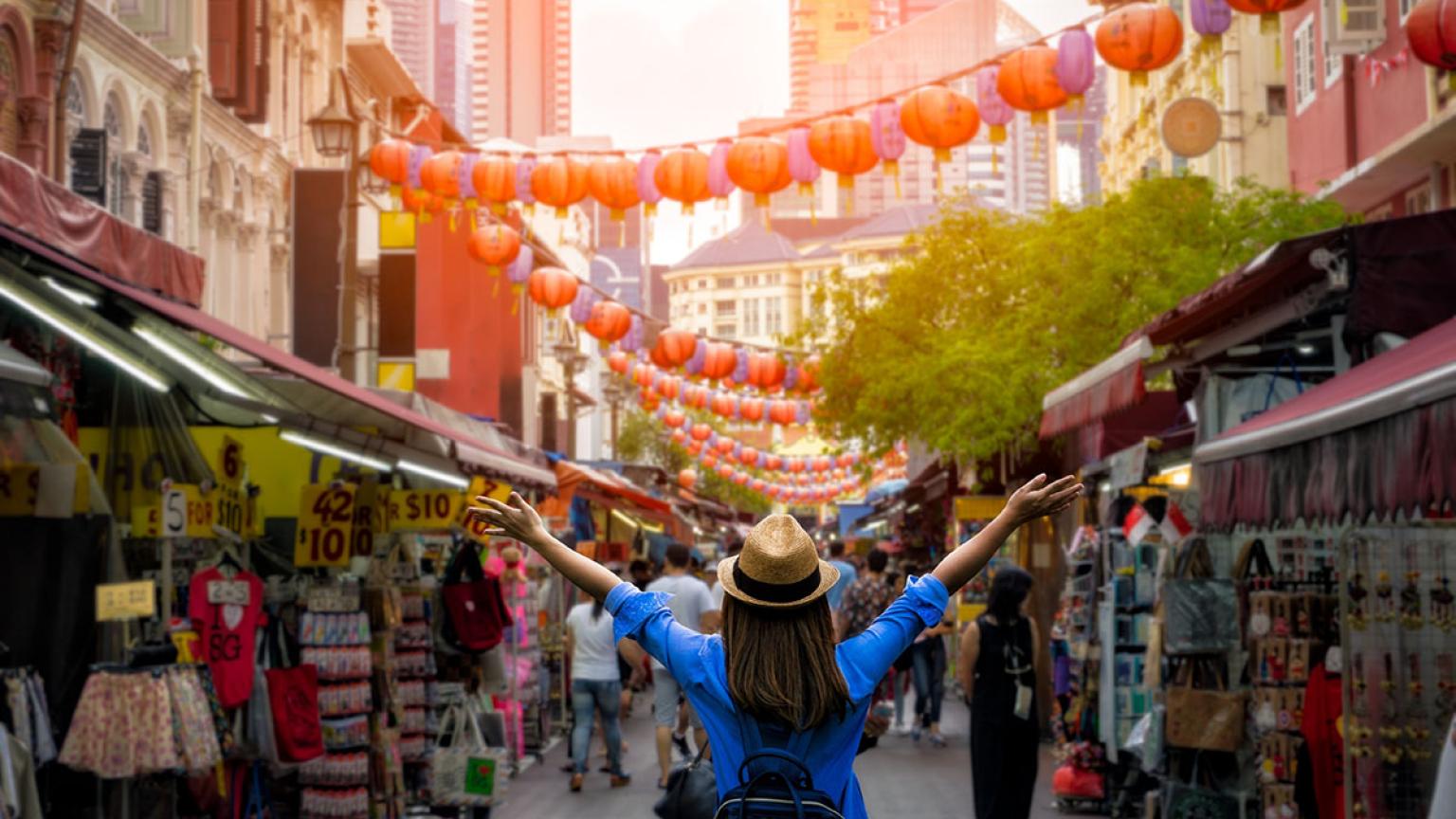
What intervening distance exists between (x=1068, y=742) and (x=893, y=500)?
30.7 metres

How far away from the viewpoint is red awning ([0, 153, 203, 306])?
8258 millimetres

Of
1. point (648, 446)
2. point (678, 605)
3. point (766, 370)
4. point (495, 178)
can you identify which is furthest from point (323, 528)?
point (648, 446)

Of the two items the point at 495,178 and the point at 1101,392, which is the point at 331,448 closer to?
the point at 1101,392

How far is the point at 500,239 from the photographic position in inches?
917

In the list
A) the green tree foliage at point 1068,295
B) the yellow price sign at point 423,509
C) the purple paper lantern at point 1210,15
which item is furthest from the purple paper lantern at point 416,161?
the purple paper lantern at point 1210,15

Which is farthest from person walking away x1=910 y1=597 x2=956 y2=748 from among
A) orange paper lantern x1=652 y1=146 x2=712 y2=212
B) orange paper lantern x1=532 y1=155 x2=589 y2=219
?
orange paper lantern x1=532 y1=155 x2=589 y2=219

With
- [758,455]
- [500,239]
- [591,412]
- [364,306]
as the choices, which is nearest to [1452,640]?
Result: [500,239]

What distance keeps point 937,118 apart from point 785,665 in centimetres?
1201

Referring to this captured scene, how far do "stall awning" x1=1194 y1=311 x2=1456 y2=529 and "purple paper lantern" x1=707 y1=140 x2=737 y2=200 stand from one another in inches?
348

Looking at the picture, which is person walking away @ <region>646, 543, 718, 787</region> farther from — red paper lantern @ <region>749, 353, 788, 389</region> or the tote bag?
red paper lantern @ <region>749, 353, 788, 389</region>

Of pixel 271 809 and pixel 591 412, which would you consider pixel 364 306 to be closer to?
pixel 271 809

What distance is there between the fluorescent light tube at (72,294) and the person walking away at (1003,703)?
552 cm

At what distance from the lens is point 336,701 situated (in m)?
11.9

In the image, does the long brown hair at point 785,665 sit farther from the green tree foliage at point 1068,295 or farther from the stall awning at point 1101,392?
Result: the green tree foliage at point 1068,295
